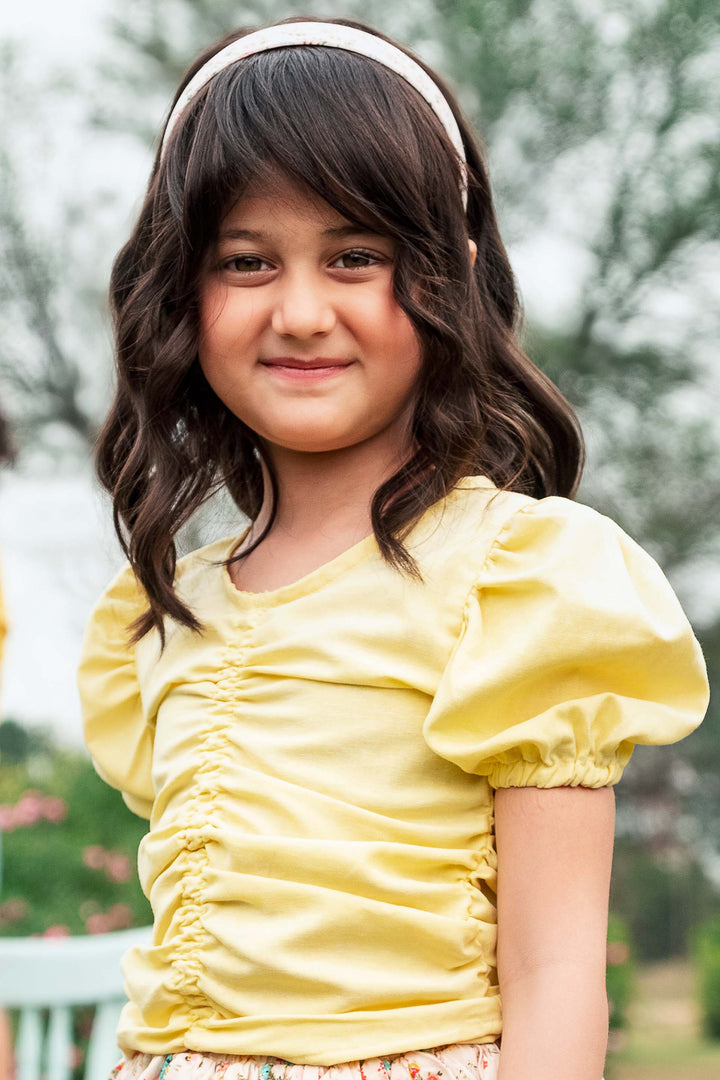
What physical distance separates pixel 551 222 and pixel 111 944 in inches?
90.7

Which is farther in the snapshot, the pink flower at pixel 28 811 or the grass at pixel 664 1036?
the grass at pixel 664 1036

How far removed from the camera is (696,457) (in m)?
3.34

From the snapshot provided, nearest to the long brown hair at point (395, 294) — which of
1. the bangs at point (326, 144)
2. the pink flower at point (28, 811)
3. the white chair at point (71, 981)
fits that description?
the bangs at point (326, 144)

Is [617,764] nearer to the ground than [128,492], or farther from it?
nearer to the ground

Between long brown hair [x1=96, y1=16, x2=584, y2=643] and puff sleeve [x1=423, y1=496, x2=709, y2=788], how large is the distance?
0.35 feet

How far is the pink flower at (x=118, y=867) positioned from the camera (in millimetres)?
3141

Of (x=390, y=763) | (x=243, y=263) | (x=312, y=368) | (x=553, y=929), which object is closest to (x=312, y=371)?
→ (x=312, y=368)

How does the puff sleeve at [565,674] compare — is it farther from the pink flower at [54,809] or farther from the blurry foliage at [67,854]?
the pink flower at [54,809]

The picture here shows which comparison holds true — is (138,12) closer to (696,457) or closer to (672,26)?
(672,26)

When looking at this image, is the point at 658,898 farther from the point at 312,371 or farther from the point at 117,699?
the point at 312,371

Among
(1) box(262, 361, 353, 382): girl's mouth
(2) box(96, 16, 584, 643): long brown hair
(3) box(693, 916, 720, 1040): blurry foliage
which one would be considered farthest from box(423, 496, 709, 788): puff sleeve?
(3) box(693, 916, 720, 1040): blurry foliage

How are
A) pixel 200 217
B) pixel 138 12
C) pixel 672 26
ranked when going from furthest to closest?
pixel 138 12 < pixel 672 26 < pixel 200 217

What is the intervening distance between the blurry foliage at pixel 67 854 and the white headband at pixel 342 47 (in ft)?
7.57

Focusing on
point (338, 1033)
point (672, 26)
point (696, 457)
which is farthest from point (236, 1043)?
point (672, 26)
